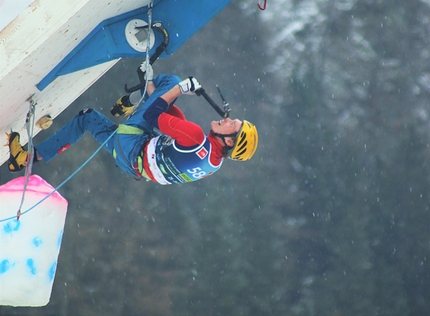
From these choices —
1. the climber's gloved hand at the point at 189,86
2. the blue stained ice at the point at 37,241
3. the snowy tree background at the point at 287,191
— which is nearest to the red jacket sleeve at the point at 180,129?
the climber's gloved hand at the point at 189,86

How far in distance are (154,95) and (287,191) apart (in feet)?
23.5

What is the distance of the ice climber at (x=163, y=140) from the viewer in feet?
10.1

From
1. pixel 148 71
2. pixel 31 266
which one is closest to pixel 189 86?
pixel 148 71

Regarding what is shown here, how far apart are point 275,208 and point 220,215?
97 centimetres

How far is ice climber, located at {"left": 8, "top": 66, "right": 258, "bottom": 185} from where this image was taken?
10.1 ft

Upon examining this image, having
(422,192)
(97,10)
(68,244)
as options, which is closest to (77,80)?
(97,10)

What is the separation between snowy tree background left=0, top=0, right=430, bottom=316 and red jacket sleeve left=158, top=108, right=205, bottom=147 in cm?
678

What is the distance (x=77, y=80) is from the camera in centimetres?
370

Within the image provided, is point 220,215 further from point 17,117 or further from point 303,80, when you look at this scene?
point 17,117

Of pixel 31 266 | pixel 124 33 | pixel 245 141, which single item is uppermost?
pixel 124 33

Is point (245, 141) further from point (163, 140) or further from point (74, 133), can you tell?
point (74, 133)

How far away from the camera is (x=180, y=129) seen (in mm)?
3059

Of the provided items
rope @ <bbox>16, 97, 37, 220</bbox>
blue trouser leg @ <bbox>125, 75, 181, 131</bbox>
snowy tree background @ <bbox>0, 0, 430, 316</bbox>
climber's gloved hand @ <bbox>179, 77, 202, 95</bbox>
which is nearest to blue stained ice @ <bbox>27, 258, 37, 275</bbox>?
rope @ <bbox>16, 97, 37, 220</bbox>

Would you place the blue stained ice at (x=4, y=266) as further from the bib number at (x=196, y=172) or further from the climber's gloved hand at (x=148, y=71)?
the climber's gloved hand at (x=148, y=71)
